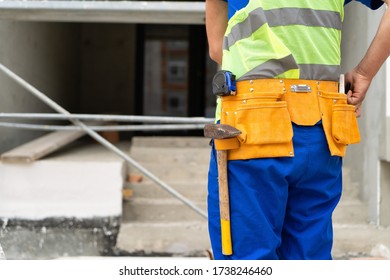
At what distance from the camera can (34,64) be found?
6.34 metres

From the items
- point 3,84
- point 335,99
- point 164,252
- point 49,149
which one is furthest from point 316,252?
point 3,84

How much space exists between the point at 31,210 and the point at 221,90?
355 cm

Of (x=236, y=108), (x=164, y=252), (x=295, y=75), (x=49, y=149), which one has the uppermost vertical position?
(x=295, y=75)

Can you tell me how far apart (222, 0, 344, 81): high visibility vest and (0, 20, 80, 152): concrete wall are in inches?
155

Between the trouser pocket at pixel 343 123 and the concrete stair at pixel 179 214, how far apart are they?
264 cm

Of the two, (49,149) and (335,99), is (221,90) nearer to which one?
(335,99)

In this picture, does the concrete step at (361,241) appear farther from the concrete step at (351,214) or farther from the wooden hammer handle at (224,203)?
the wooden hammer handle at (224,203)

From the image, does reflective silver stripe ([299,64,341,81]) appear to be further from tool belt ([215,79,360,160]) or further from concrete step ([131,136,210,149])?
concrete step ([131,136,210,149])

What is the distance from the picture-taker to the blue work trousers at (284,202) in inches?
67.2

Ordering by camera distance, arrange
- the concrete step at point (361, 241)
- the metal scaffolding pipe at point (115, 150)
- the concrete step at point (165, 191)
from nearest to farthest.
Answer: the metal scaffolding pipe at point (115, 150) → the concrete step at point (361, 241) → the concrete step at point (165, 191)

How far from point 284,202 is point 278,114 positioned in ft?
0.93

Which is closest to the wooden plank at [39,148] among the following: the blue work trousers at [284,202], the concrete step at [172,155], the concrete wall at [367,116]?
the concrete step at [172,155]

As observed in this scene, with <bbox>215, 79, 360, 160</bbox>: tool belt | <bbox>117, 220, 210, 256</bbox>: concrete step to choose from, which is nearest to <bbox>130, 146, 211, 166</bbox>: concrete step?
<bbox>117, 220, 210, 256</bbox>: concrete step

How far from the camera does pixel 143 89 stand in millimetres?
10664
